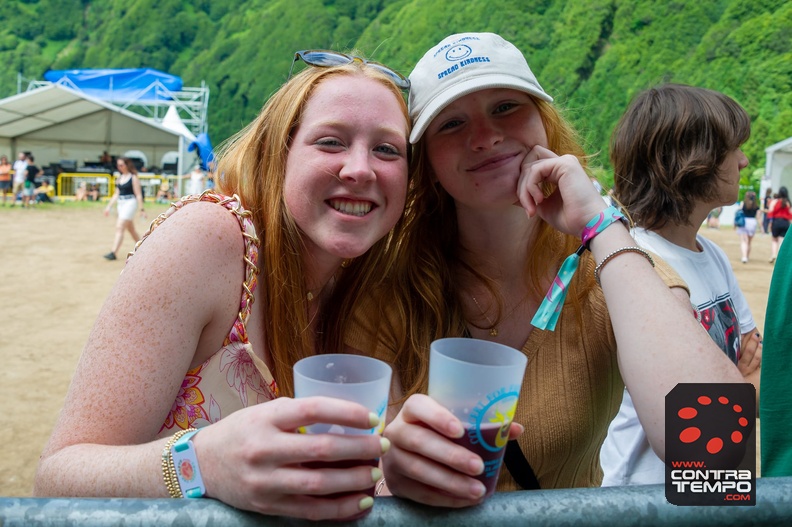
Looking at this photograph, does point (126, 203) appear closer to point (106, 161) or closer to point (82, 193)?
point (82, 193)

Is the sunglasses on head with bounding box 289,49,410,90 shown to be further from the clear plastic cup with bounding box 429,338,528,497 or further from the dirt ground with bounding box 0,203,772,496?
the dirt ground with bounding box 0,203,772,496

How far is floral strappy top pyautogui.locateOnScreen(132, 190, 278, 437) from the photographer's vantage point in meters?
1.40

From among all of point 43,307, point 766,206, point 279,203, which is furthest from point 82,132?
point 279,203

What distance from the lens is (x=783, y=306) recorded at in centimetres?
143

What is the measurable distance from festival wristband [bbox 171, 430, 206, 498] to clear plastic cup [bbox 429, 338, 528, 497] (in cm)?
38

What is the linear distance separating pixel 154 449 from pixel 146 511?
0.27m

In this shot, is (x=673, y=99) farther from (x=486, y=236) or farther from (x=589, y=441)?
(x=589, y=441)

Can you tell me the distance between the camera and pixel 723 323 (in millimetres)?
2469

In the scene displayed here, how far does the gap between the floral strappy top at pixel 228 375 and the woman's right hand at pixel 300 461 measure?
0.56 metres

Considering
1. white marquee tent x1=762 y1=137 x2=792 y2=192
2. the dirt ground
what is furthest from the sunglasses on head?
white marquee tent x1=762 y1=137 x2=792 y2=192

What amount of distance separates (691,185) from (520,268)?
116 cm

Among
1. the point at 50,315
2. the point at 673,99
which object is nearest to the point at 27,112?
the point at 50,315

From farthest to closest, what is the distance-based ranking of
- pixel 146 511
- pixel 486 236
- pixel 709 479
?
pixel 486 236 < pixel 709 479 < pixel 146 511

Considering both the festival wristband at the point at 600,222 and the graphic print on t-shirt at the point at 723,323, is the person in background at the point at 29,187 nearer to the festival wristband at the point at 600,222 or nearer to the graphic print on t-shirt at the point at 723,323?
the graphic print on t-shirt at the point at 723,323
